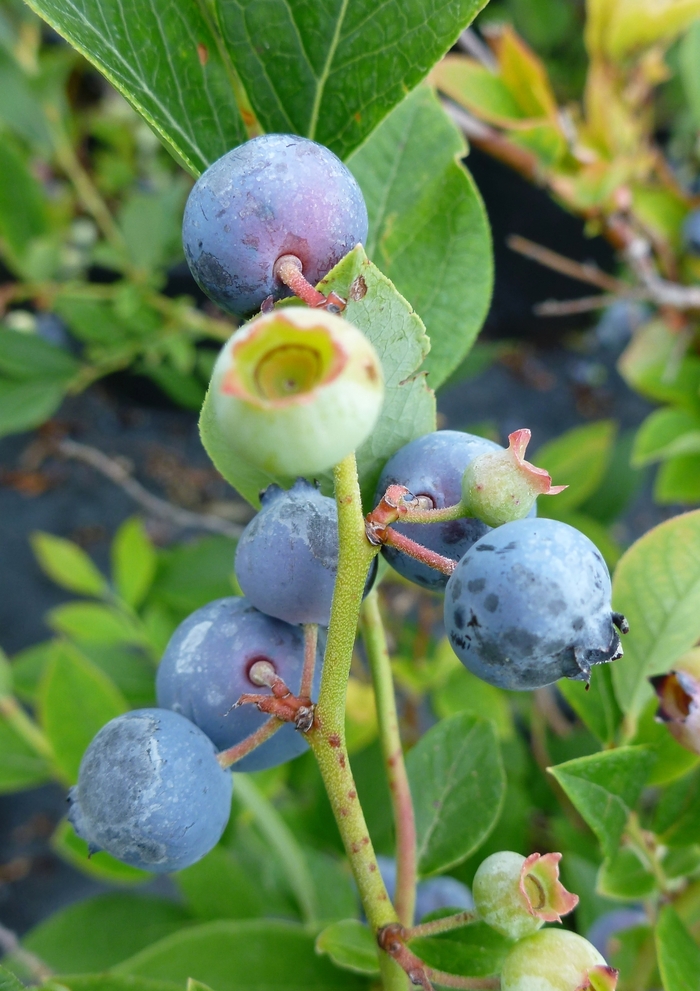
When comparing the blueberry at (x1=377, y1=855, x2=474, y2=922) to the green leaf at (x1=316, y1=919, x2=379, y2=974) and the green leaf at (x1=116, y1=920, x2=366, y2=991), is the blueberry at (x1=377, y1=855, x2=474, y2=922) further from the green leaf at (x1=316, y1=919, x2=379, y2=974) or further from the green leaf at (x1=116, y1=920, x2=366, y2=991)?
the green leaf at (x1=316, y1=919, x2=379, y2=974)

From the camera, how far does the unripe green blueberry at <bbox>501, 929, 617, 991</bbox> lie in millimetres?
513

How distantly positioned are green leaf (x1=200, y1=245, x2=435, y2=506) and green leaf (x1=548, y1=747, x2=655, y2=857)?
300 millimetres

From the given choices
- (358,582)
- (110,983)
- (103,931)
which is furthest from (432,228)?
(103,931)

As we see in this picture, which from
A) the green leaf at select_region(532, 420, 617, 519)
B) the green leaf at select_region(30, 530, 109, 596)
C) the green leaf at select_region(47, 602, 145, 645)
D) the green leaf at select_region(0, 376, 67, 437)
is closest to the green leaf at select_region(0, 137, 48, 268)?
the green leaf at select_region(0, 376, 67, 437)

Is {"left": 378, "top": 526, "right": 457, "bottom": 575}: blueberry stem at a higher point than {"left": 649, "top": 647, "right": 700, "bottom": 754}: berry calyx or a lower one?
higher

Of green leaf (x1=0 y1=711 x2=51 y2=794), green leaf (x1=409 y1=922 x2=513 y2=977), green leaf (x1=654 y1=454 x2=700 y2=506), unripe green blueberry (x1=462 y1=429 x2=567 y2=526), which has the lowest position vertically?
green leaf (x1=0 y1=711 x2=51 y2=794)

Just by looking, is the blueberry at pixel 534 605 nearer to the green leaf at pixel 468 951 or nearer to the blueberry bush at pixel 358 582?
the blueberry bush at pixel 358 582

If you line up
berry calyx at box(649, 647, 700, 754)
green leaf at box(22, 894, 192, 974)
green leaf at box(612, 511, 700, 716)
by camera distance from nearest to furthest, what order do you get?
berry calyx at box(649, 647, 700, 754) → green leaf at box(612, 511, 700, 716) → green leaf at box(22, 894, 192, 974)

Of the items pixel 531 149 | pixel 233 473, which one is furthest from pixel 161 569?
pixel 233 473

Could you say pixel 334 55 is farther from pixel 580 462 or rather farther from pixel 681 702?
pixel 580 462

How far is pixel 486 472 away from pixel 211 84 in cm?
38

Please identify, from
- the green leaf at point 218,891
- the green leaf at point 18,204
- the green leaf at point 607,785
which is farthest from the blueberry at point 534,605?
the green leaf at point 18,204

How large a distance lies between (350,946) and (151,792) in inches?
12.4

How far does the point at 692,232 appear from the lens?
154 cm
